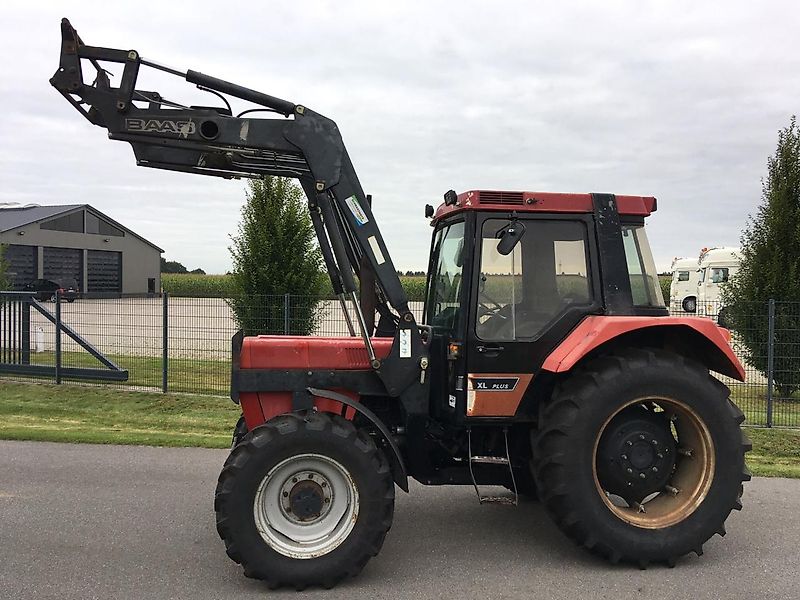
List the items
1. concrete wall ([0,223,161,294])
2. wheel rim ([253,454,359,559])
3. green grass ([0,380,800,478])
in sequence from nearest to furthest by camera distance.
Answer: wheel rim ([253,454,359,559]) < green grass ([0,380,800,478]) < concrete wall ([0,223,161,294])

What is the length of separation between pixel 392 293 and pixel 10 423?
6.41 meters

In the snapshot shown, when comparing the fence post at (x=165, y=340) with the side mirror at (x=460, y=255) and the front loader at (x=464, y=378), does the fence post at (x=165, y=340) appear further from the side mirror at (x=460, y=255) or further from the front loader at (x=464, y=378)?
the side mirror at (x=460, y=255)

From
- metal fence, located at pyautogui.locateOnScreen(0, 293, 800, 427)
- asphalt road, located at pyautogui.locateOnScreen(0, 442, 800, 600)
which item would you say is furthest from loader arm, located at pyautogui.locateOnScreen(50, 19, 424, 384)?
metal fence, located at pyautogui.locateOnScreen(0, 293, 800, 427)

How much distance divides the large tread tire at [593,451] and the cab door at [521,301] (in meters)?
0.30

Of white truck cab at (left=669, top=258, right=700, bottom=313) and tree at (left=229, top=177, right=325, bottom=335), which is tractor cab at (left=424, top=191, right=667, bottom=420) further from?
white truck cab at (left=669, top=258, right=700, bottom=313)

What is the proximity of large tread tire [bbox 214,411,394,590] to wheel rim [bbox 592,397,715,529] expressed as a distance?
1.39m

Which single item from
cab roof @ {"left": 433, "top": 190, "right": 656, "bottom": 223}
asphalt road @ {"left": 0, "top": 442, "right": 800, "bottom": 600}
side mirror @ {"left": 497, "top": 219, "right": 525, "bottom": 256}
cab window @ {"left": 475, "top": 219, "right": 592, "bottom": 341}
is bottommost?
asphalt road @ {"left": 0, "top": 442, "right": 800, "bottom": 600}

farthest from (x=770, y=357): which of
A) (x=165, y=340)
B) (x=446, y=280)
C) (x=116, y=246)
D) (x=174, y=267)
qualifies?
(x=174, y=267)

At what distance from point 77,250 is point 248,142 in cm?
4130

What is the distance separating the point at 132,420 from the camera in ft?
28.9

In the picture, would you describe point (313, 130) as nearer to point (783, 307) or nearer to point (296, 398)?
point (296, 398)

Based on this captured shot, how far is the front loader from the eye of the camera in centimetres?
390

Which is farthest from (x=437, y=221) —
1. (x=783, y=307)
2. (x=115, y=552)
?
(x=783, y=307)

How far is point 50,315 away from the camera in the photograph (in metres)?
11.4
